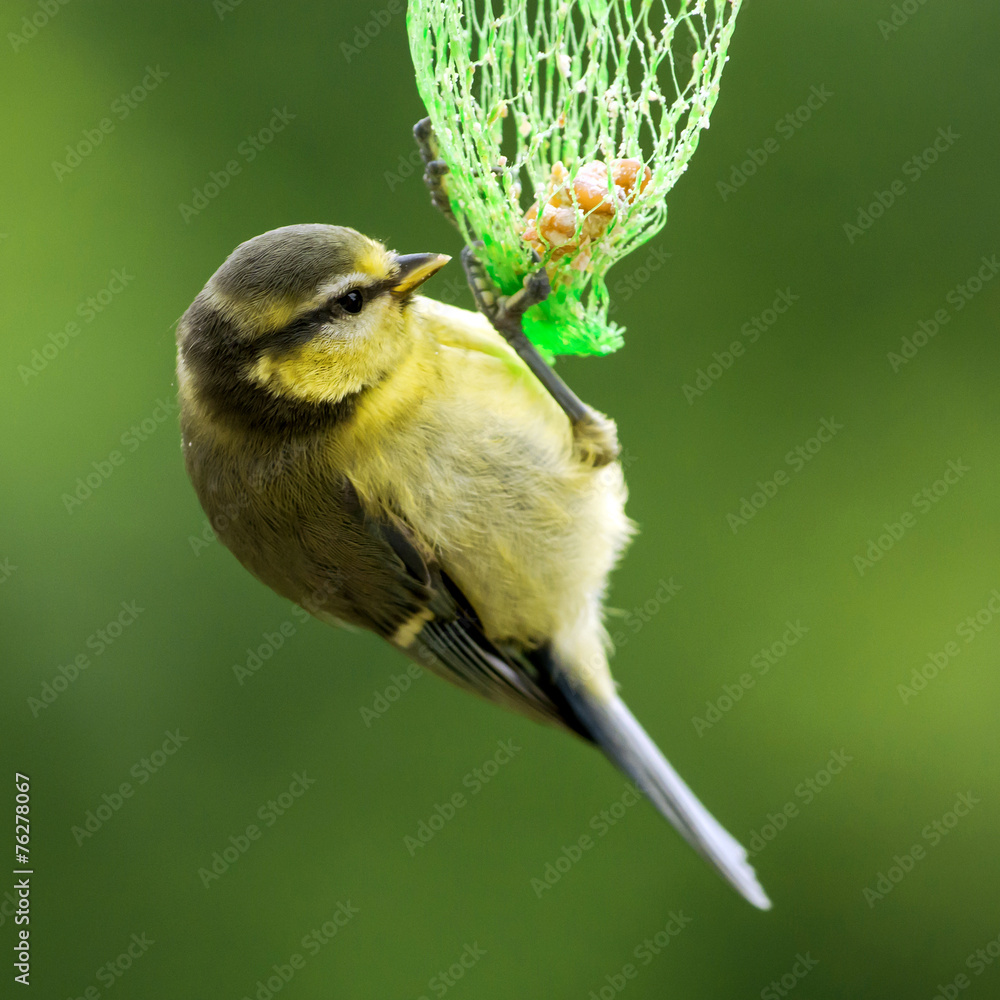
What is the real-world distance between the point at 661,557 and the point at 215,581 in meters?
1.30

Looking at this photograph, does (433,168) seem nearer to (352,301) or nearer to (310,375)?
(352,301)

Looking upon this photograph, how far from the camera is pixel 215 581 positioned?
3654 millimetres

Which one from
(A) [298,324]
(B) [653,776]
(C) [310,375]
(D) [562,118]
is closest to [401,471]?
(C) [310,375]

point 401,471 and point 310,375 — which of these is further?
point 401,471

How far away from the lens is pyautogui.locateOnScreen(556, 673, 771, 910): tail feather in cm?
265

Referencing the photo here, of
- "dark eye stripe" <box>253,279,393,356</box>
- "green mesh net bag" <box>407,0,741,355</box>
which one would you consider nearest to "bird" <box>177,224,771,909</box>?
"dark eye stripe" <box>253,279,393,356</box>

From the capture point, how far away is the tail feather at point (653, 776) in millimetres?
2646

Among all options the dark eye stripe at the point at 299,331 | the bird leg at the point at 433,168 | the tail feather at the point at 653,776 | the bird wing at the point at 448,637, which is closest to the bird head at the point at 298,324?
the dark eye stripe at the point at 299,331

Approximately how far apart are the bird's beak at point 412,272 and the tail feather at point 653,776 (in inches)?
39.7

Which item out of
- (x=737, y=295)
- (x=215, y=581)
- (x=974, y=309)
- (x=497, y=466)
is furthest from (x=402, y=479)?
(x=974, y=309)

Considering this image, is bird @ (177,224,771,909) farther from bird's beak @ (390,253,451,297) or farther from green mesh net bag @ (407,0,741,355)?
green mesh net bag @ (407,0,741,355)

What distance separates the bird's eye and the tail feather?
1027 millimetres

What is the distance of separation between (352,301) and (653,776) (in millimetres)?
1270

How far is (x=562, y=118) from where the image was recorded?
1891 mm
